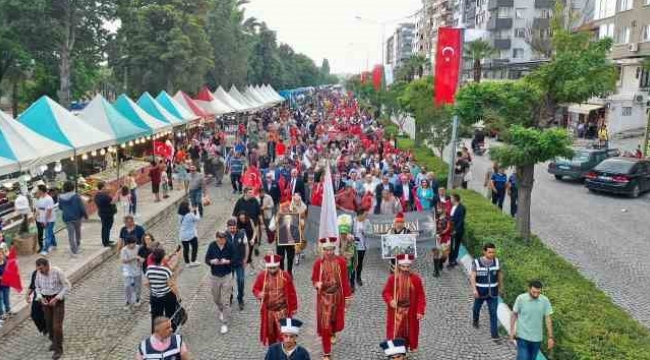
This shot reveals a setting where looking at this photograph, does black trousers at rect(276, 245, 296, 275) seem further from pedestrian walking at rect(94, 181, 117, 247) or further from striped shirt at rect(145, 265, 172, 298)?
pedestrian walking at rect(94, 181, 117, 247)

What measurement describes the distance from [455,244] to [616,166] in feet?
40.1

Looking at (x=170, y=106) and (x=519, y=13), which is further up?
(x=519, y=13)

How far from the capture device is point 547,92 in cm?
1137

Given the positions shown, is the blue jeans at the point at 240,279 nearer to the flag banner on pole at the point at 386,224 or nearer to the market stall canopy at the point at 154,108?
the flag banner on pole at the point at 386,224

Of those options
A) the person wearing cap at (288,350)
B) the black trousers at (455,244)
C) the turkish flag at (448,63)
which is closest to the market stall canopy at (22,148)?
the person wearing cap at (288,350)

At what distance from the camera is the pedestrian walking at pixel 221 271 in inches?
345

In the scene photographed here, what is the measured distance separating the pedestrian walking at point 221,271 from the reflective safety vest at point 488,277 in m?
3.77

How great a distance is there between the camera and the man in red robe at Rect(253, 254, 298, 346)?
7.56m

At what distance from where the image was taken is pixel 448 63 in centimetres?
1648

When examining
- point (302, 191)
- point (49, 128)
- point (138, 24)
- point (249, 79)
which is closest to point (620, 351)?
point (302, 191)

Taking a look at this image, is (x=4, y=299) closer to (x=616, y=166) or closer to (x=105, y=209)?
(x=105, y=209)

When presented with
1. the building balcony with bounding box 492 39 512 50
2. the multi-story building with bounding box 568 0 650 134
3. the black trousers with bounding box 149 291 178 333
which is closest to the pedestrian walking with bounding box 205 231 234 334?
the black trousers with bounding box 149 291 178 333

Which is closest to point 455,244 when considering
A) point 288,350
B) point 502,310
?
point 502,310

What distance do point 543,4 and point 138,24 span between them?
52325mm
